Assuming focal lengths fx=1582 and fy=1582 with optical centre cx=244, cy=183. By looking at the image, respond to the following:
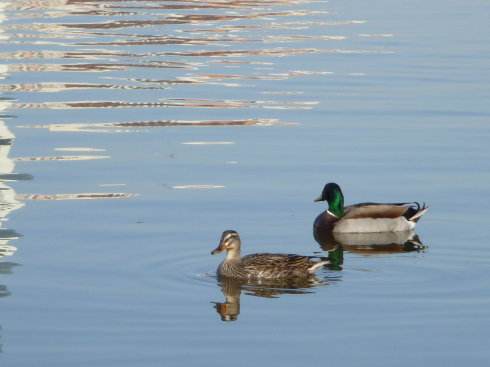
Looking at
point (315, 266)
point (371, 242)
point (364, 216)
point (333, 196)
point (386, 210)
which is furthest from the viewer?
point (333, 196)

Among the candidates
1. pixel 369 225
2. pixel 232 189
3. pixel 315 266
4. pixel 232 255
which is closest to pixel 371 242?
pixel 369 225

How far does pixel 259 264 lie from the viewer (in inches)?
490

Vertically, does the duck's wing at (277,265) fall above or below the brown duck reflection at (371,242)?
above

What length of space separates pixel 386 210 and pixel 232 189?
1892mm

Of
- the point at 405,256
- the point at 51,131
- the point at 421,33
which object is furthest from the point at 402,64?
the point at 405,256

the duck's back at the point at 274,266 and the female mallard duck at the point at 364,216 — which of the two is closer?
the duck's back at the point at 274,266

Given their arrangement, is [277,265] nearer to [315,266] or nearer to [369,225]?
[315,266]

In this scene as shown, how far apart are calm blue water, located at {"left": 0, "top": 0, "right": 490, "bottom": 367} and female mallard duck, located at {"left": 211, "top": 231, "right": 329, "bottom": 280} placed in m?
0.21

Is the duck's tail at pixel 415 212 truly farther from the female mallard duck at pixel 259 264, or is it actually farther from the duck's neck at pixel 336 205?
the female mallard duck at pixel 259 264

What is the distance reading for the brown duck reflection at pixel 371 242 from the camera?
1409 cm

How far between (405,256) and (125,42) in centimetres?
1959

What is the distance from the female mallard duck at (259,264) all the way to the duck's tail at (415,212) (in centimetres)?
218

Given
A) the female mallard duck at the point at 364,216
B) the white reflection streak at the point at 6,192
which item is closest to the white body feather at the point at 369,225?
the female mallard duck at the point at 364,216

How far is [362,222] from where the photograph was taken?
1513 cm
